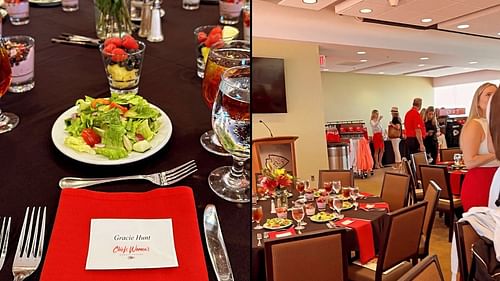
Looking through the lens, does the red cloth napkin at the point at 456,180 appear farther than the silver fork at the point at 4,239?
Yes

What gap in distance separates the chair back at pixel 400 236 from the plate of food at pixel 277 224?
0.46 m

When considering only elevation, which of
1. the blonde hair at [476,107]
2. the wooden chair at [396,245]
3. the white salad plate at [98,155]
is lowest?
the wooden chair at [396,245]

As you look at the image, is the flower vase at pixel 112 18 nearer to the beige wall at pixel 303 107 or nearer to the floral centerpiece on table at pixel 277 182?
the floral centerpiece on table at pixel 277 182

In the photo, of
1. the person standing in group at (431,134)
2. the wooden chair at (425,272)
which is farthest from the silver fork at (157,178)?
the person standing in group at (431,134)

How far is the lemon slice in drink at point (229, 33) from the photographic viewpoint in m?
0.91

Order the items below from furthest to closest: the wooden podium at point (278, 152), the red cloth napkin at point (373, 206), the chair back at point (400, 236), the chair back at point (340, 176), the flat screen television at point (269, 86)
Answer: the flat screen television at point (269, 86) < the wooden podium at point (278, 152) < the chair back at point (340, 176) < the red cloth napkin at point (373, 206) < the chair back at point (400, 236)

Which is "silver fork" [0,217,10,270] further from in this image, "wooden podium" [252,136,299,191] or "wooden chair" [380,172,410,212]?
"wooden podium" [252,136,299,191]

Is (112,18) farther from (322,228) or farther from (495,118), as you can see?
(495,118)

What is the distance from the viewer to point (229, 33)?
95cm

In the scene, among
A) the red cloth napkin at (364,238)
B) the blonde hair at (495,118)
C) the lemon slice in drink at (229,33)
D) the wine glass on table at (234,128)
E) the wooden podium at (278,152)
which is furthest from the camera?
the wooden podium at (278,152)

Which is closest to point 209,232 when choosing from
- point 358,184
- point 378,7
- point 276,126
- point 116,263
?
point 116,263

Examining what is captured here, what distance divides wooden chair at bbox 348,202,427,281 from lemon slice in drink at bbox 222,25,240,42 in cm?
128

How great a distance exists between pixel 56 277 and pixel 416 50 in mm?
5963

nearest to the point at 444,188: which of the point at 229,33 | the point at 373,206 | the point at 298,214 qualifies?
the point at 373,206
